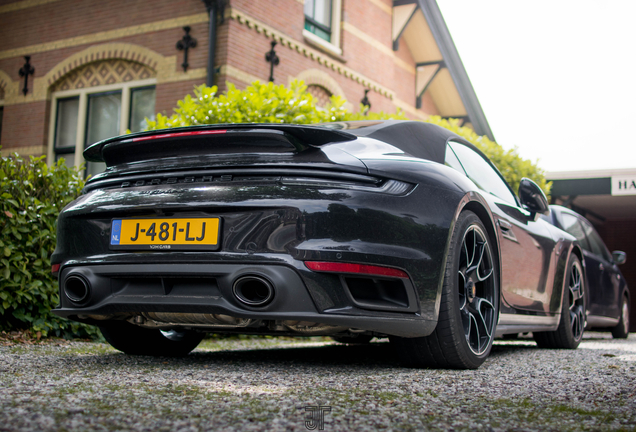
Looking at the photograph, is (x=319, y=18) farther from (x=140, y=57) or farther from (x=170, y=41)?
(x=140, y=57)

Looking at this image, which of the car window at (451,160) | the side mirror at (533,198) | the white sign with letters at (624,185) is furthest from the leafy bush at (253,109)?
the white sign with letters at (624,185)

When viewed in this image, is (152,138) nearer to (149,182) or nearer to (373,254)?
(149,182)

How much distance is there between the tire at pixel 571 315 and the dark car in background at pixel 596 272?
845 millimetres

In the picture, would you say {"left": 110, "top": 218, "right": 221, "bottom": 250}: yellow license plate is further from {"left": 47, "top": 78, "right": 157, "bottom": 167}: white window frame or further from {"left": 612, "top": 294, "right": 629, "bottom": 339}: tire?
{"left": 47, "top": 78, "right": 157, "bottom": 167}: white window frame

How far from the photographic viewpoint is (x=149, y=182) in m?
2.81

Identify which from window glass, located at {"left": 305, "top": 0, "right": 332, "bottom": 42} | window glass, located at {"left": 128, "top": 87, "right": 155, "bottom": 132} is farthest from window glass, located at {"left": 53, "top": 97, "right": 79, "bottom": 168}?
Result: window glass, located at {"left": 305, "top": 0, "right": 332, "bottom": 42}

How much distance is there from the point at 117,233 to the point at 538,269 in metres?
2.83

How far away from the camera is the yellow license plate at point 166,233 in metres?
2.56

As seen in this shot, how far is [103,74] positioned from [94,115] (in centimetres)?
78

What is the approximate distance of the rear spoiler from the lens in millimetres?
2678

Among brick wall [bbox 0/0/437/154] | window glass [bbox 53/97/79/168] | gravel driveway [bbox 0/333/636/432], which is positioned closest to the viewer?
gravel driveway [bbox 0/333/636/432]

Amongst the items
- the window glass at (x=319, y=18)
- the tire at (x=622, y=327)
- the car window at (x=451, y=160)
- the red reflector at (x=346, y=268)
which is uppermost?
the window glass at (x=319, y=18)

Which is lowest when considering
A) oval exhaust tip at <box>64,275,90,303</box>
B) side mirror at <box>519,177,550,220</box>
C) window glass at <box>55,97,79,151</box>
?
oval exhaust tip at <box>64,275,90,303</box>

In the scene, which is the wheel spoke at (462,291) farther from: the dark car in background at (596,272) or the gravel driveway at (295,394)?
the dark car in background at (596,272)
